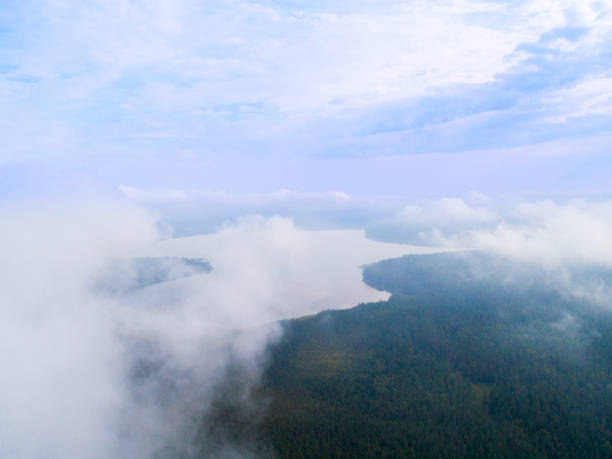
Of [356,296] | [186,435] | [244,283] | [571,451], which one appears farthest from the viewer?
[244,283]

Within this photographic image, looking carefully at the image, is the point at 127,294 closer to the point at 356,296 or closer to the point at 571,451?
the point at 356,296

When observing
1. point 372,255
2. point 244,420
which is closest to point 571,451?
point 244,420

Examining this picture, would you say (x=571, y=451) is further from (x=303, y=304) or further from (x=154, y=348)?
(x=303, y=304)

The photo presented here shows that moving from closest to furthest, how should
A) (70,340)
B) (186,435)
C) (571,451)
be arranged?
1. (571,451)
2. (186,435)
3. (70,340)

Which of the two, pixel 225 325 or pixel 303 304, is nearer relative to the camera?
pixel 225 325

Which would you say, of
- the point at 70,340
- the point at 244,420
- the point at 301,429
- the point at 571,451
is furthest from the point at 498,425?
the point at 70,340

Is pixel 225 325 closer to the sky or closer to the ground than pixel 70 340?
closer to the ground
